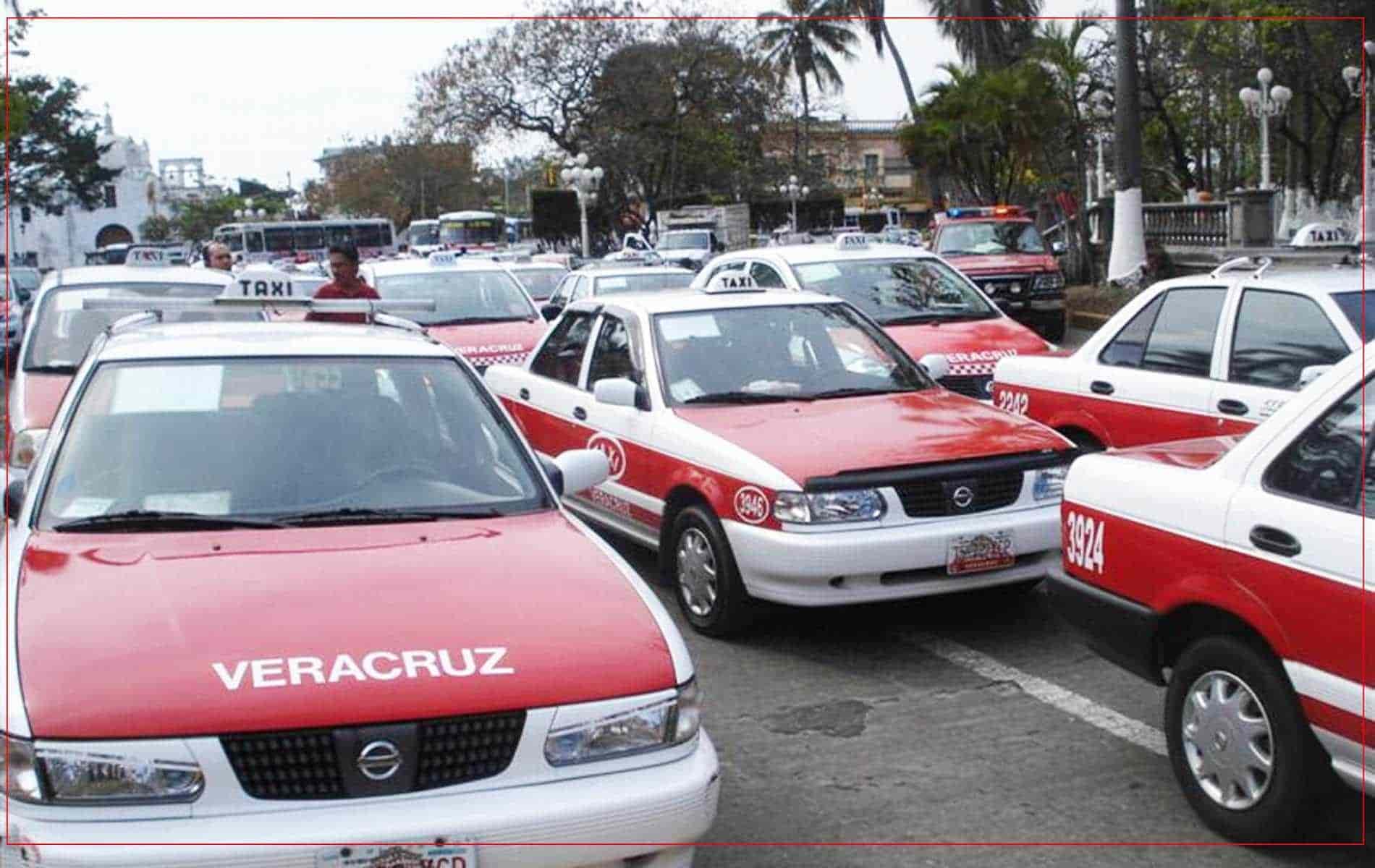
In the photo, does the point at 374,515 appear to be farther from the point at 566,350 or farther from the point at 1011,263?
the point at 1011,263

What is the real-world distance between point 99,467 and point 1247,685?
11.7 feet

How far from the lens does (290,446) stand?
5.09m

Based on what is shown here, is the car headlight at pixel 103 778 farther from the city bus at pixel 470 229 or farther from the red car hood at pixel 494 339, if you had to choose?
the city bus at pixel 470 229

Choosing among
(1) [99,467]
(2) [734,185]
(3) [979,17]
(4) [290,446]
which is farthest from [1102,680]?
(2) [734,185]

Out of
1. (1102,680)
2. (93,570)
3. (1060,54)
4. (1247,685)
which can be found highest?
(1060,54)

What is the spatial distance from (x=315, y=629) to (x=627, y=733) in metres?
0.82

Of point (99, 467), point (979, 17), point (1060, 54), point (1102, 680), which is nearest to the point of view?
point (99, 467)

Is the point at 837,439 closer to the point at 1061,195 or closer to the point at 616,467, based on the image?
the point at 616,467

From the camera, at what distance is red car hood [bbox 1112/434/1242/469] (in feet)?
16.7

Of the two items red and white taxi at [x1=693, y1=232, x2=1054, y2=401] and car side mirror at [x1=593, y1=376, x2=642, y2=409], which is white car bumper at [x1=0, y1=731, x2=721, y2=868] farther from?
red and white taxi at [x1=693, y1=232, x2=1054, y2=401]

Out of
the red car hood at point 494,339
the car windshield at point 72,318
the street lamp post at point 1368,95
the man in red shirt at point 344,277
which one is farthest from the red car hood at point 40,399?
the street lamp post at point 1368,95

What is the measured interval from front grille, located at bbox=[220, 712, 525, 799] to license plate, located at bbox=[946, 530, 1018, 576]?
3.44 m

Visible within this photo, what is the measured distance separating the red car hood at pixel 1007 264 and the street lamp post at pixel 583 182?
22.1 m

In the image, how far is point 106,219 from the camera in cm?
10638
